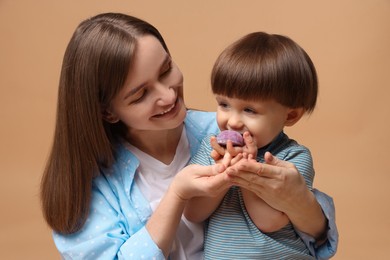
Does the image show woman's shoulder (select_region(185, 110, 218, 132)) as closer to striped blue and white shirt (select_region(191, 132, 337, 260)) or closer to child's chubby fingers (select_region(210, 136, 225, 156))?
striped blue and white shirt (select_region(191, 132, 337, 260))

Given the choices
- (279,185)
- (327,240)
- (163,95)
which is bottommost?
(327,240)

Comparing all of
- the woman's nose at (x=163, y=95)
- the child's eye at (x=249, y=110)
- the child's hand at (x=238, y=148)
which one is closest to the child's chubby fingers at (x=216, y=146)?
the child's hand at (x=238, y=148)

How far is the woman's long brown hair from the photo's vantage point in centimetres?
179

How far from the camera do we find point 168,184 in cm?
195

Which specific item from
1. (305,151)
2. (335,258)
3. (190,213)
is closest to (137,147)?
(190,213)

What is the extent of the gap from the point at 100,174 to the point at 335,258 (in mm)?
1264

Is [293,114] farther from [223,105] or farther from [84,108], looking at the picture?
[84,108]

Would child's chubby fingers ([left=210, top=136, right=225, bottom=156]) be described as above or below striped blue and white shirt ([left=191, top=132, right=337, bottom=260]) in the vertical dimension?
above

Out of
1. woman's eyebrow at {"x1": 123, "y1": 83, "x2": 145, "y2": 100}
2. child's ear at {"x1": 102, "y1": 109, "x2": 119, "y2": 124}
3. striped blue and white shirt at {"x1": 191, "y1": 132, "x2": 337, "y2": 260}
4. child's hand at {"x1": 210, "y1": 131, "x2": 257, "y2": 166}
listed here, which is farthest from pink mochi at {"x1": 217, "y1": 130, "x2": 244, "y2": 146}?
child's ear at {"x1": 102, "y1": 109, "x2": 119, "y2": 124}

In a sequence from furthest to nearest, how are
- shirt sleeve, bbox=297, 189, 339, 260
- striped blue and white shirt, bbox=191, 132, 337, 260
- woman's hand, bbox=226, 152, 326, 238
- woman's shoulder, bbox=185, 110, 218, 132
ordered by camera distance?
woman's shoulder, bbox=185, 110, 218, 132 → shirt sleeve, bbox=297, 189, 339, 260 → striped blue and white shirt, bbox=191, 132, 337, 260 → woman's hand, bbox=226, 152, 326, 238

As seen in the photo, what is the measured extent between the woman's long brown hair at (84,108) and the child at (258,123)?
0.26 m

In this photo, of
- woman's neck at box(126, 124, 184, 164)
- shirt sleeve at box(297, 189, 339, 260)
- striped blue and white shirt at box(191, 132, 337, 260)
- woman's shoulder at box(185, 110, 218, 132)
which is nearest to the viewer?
striped blue and white shirt at box(191, 132, 337, 260)

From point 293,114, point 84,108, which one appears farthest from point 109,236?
point 293,114

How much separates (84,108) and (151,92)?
0.18m
